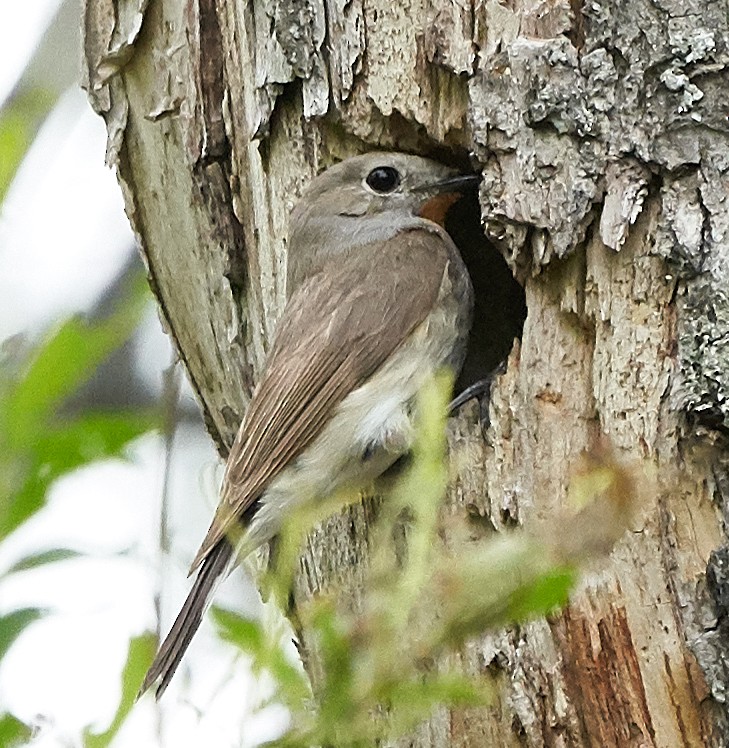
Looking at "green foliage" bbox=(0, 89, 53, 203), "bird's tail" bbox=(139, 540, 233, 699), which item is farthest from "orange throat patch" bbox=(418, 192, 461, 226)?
"green foliage" bbox=(0, 89, 53, 203)

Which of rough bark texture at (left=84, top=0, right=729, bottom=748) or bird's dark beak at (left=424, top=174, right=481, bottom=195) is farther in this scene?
bird's dark beak at (left=424, top=174, right=481, bottom=195)

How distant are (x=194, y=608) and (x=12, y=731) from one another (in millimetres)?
1516

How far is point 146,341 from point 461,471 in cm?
208

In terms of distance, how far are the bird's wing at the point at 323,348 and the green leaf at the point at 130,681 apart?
1393mm

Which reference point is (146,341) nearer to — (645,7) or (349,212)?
(349,212)

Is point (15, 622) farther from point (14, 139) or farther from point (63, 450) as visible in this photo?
point (14, 139)

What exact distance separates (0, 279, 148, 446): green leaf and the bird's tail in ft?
3.08

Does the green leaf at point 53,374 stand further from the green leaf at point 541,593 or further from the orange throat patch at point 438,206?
the orange throat patch at point 438,206

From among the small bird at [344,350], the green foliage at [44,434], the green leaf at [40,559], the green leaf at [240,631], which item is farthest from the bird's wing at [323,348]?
the green leaf at [240,631]

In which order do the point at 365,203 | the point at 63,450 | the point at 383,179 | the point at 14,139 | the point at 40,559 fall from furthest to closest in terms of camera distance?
the point at 365,203 → the point at 383,179 → the point at 14,139 → the point at 63,450 → the point at 40,559

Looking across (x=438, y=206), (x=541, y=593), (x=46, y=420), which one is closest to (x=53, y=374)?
(x=46, y=420)

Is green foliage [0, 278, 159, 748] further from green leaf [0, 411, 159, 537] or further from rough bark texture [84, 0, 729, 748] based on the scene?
rough bark texture [84, 0, 729, 748]

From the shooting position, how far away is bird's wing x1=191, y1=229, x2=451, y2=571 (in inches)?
125

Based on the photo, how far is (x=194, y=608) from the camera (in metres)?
2.83
